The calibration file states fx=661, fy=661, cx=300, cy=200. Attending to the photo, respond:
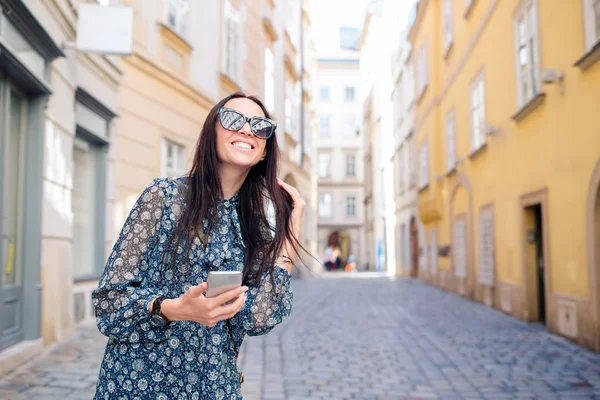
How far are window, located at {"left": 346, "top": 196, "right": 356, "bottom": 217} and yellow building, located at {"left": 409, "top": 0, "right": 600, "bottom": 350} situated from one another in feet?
111

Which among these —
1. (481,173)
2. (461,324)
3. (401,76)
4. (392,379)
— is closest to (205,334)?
(392,379)

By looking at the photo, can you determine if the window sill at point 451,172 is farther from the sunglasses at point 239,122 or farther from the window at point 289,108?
the sunglasses at point 239,122

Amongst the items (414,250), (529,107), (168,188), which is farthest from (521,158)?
(414,250)

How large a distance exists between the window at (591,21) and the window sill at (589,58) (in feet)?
0.34

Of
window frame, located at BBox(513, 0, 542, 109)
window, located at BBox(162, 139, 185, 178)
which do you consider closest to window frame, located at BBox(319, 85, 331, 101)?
window, located at BBox(162, 139, 185, 178)

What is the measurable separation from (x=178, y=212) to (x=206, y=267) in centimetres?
17

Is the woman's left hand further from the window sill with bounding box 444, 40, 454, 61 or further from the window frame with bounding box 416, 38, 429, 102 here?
the window frame with bounding box 416, 38, 429, 102

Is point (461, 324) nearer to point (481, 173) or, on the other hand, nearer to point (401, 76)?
point (481, 173)

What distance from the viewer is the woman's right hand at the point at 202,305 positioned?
151 cm

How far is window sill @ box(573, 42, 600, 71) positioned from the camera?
6910 millimetres

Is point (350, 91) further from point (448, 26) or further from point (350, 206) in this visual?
point (448, 26)

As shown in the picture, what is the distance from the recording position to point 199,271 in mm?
1799

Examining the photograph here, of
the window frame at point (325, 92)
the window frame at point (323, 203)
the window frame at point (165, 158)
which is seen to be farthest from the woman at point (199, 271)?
the window frame at point (325, 92)

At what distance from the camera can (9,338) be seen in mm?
6090
